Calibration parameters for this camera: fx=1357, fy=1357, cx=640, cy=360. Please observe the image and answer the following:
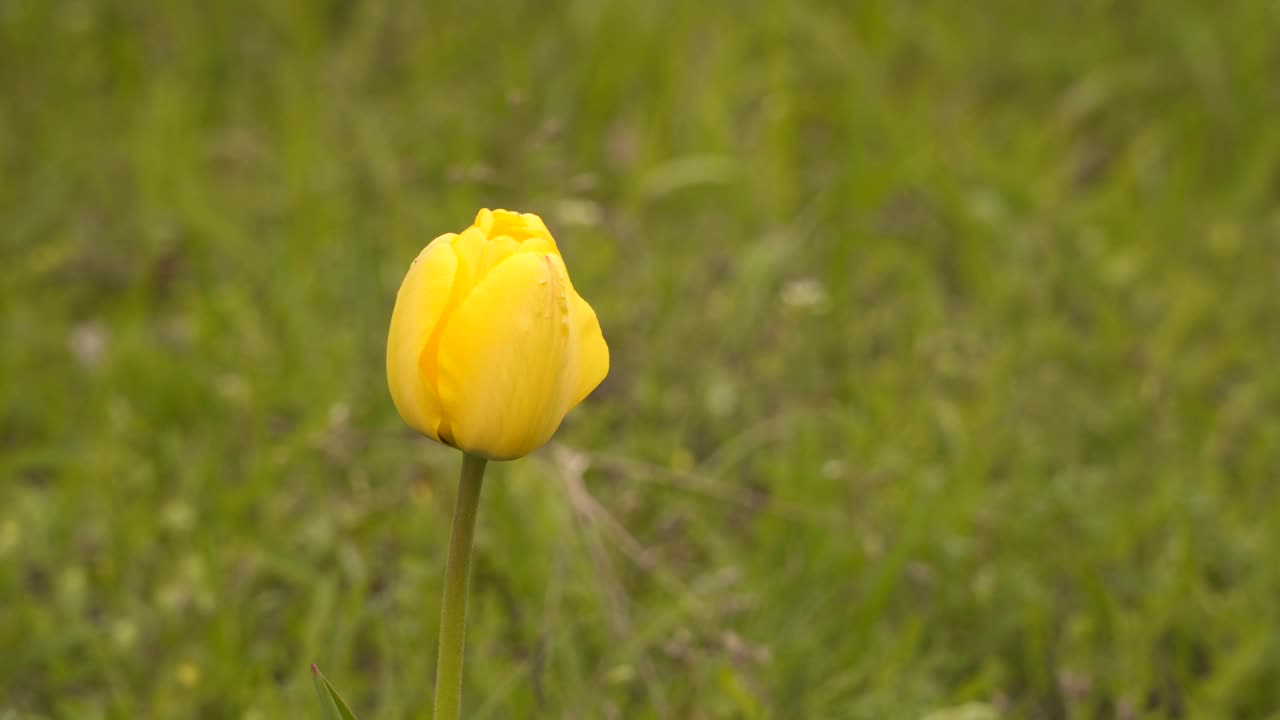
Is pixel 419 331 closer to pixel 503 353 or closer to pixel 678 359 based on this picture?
pixel 503 353

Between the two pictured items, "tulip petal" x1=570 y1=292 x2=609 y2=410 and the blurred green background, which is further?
the blurred green background

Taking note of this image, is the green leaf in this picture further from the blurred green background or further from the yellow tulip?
the blurred green background

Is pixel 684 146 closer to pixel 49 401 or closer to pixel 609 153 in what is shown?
pixel 609 153

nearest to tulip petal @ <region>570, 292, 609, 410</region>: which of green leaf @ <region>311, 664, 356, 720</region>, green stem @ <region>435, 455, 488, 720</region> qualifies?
green stem @ <region>435, 455, 488, 720</region>

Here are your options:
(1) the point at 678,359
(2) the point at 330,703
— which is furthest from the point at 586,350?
(1) the point at 678,359

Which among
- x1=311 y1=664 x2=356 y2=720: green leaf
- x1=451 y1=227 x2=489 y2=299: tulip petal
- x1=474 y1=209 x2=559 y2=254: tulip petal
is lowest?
x1=311 y1=664 x2=356 y2=720: green leaf

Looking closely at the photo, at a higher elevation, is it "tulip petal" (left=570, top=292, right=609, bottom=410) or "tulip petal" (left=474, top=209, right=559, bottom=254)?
"tulip petal" (left=474, top=209, right=559, bottom=254)

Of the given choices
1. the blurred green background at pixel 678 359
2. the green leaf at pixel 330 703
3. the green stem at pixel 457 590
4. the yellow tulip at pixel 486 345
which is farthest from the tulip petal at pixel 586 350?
the blurred green background at pixel 678 359
